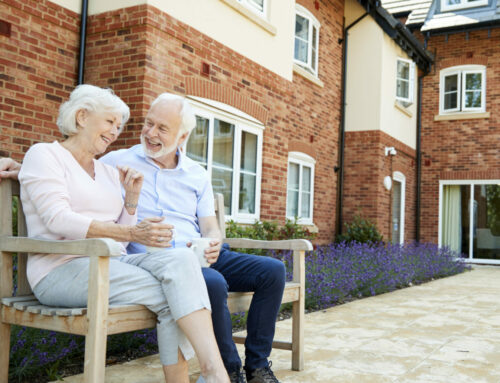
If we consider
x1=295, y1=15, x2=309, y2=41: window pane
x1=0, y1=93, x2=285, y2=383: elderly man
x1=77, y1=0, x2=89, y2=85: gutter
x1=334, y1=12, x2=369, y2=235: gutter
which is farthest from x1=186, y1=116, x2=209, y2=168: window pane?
x1=334, y1=12, x2=369, y2=235: gutter

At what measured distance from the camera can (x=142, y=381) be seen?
2717 millimetres

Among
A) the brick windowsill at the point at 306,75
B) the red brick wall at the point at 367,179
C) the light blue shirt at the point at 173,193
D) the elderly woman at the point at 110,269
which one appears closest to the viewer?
the elderly woman at the point at 110,269

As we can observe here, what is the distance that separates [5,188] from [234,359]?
1.28m

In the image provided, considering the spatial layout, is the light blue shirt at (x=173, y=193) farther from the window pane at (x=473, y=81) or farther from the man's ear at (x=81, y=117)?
the window pane at (x=473, y=81)

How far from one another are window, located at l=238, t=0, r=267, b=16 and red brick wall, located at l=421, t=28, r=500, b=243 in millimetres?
7855

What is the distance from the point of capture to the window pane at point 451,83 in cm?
1359

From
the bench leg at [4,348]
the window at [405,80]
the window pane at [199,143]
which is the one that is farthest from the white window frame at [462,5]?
the bench leg at [4,348]

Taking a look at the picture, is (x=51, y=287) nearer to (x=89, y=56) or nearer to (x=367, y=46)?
(x=89, y=56)

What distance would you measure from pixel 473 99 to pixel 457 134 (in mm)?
964

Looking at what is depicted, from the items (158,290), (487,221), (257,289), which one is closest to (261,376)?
(257,289)

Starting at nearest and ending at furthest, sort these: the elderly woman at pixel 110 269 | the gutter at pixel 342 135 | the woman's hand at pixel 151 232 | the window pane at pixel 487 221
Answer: the elderly woman at pixel 110 269 → the woman's hand at pixel 151 232 → the gutter at pixel 342 135 → the window pane at pixel 487 221

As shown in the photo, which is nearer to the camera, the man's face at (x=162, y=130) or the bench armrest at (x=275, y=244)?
the man's face at (x=162, y=130)

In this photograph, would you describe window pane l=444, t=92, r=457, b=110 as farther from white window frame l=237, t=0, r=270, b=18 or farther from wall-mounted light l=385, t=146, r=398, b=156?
white window frame l=237, t=0, r=270, b=18

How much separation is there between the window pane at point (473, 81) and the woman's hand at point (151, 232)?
12.8m
